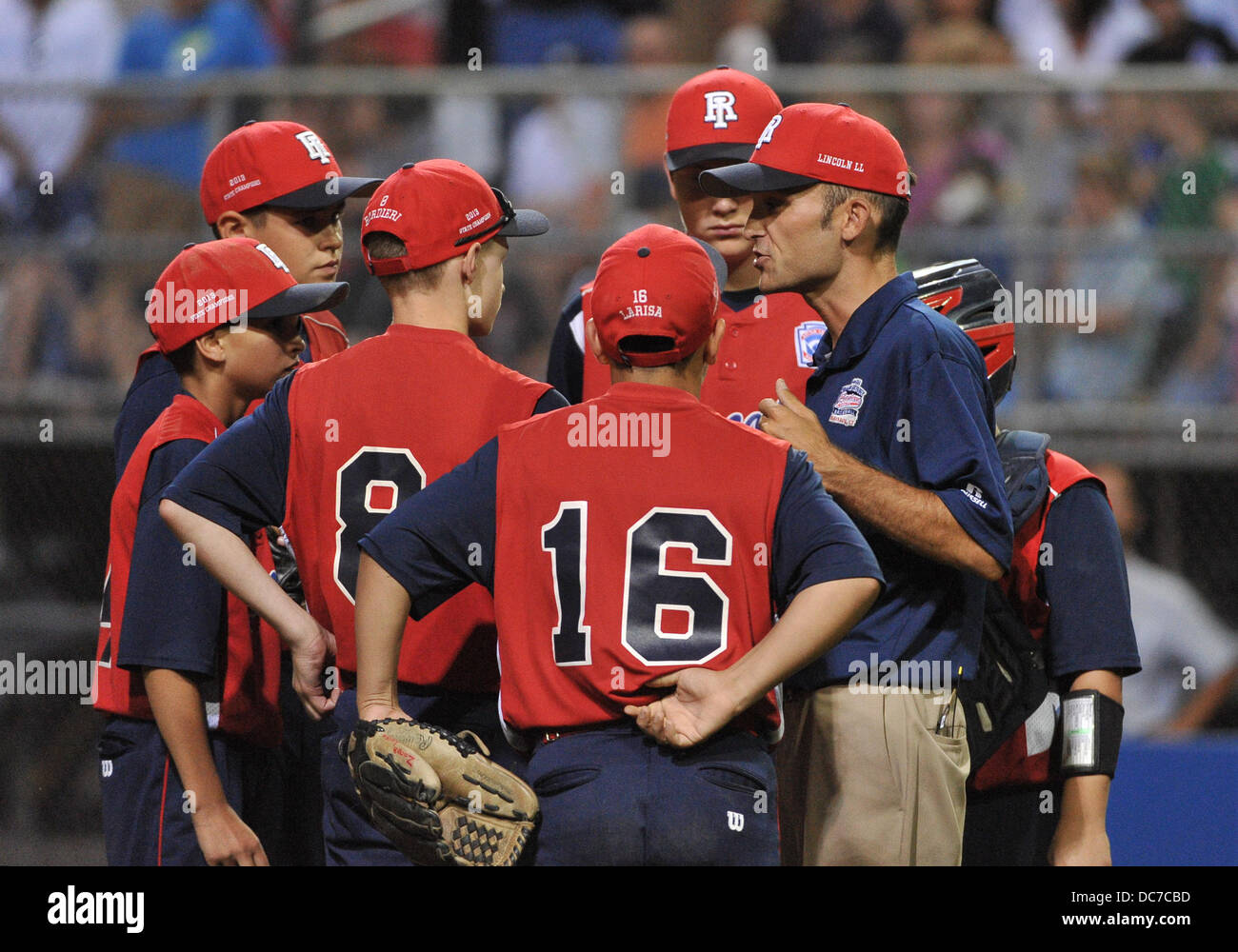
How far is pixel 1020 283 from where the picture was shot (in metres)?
7.36

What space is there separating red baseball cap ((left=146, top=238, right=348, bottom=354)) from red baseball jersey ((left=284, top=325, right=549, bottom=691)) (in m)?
0.48

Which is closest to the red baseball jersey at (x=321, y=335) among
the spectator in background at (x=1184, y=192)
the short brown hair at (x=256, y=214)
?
the short brown hair at (x=256, y=214)

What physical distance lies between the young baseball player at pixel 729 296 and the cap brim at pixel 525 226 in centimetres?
45

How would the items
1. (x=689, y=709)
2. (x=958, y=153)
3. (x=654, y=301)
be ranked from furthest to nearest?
(x=958, y=153) < (x=654, y=301) < (x=689, y=709)

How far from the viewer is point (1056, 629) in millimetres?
3762

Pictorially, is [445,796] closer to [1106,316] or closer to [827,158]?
[827,158]

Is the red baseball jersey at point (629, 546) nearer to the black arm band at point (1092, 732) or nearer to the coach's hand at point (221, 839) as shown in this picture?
the coach's hand at point (221, 839)

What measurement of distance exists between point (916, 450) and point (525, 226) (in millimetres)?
1042

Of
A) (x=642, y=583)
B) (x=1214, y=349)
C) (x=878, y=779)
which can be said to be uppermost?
(x=1214, y=349)

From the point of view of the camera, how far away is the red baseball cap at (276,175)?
4.39 m

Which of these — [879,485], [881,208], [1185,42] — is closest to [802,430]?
[879,485]
